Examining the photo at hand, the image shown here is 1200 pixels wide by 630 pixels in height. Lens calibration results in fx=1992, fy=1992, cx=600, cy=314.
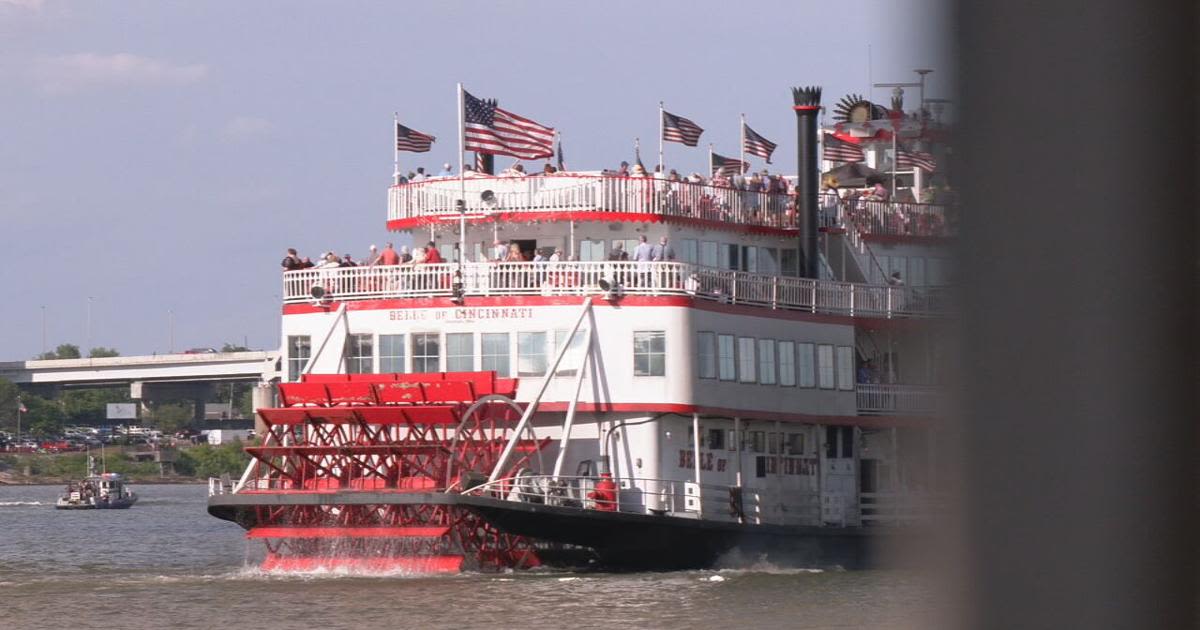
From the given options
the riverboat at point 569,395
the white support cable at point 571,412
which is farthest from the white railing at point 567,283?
the white support cable at point 571,412

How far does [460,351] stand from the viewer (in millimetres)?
23281

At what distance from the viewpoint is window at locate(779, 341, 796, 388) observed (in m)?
24.2

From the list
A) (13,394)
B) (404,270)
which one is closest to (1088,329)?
(404,270)

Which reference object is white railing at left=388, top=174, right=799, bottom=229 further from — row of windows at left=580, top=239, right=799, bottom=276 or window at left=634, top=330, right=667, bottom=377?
window at left=634, top=330, right=667, bottom=377

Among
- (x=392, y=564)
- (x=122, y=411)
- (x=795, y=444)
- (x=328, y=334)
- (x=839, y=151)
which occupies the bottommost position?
(x=392, y=564)

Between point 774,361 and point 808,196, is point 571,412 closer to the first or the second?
point 774,361

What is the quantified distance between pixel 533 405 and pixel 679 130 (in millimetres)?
6556

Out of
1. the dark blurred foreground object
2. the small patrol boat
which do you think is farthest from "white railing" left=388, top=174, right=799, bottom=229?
the small patrol boat

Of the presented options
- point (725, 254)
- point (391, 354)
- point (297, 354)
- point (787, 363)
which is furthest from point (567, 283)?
point (297, 354)

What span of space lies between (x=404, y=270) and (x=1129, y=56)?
2205 centimetres

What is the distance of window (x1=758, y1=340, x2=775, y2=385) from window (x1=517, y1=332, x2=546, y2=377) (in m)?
2.76

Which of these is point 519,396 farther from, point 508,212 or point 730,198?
point 730,198

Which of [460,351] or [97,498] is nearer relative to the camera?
[460,351]

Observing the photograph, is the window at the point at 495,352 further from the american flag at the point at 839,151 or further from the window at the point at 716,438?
the american flag at the point at 839,151
